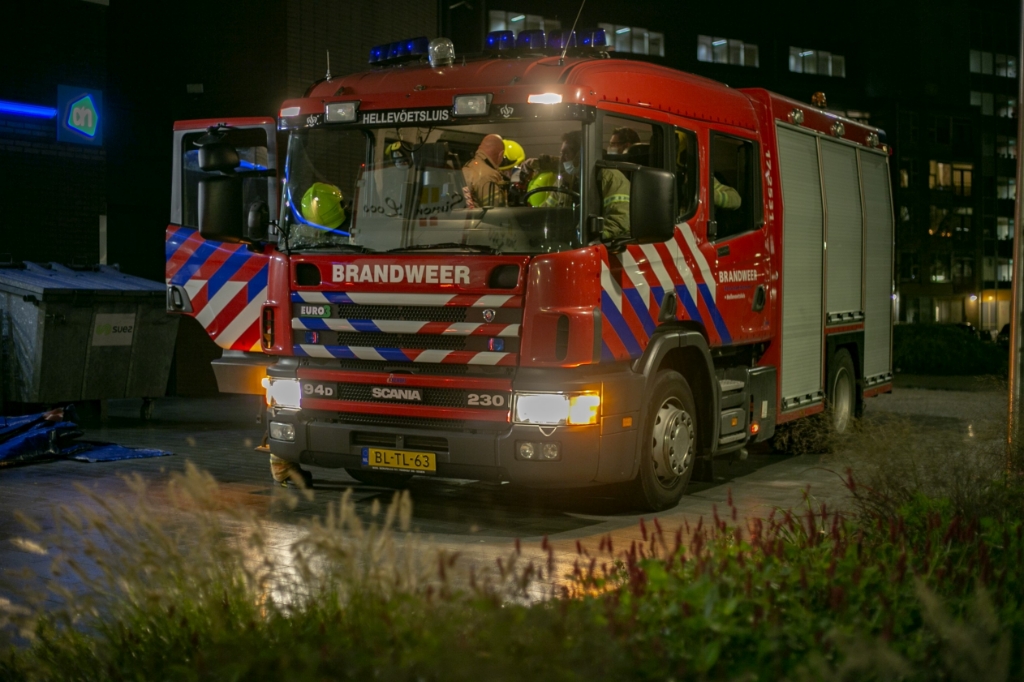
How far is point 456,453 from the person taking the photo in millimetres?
7930

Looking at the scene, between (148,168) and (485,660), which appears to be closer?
(485,660)

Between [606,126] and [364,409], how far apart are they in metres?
2.47

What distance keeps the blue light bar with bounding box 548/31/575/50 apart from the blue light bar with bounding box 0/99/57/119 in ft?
31.7

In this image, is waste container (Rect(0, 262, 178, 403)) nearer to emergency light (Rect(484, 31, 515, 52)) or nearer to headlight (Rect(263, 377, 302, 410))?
headlight (Rect(263, 377, 302, 410))

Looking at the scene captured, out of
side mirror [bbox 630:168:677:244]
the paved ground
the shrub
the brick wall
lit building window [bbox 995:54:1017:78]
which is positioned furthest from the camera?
lit building window [bbox 995:54:1017:78]

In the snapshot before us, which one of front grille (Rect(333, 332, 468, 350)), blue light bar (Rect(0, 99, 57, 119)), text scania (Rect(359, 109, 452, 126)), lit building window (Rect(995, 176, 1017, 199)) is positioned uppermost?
lit building window (Rect(995, 176, 1017, 199))

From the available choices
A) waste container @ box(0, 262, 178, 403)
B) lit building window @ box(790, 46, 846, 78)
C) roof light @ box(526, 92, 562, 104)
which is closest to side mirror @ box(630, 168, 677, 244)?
roof light @ box(526, 92, 562, 104)

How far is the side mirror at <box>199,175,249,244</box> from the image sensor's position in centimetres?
861

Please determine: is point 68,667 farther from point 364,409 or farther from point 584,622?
point 364,409

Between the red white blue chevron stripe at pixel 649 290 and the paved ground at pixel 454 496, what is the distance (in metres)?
1.23

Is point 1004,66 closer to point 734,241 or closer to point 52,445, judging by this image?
point 734,241

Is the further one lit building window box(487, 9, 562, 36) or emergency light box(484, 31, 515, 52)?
lit building window box(487, 9, 562, 36)

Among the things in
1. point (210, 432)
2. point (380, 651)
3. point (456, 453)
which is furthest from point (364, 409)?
point (210, 432)

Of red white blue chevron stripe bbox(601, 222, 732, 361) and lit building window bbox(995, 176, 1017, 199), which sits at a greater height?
lit building window bbox(995, 176, 1017, 199)
